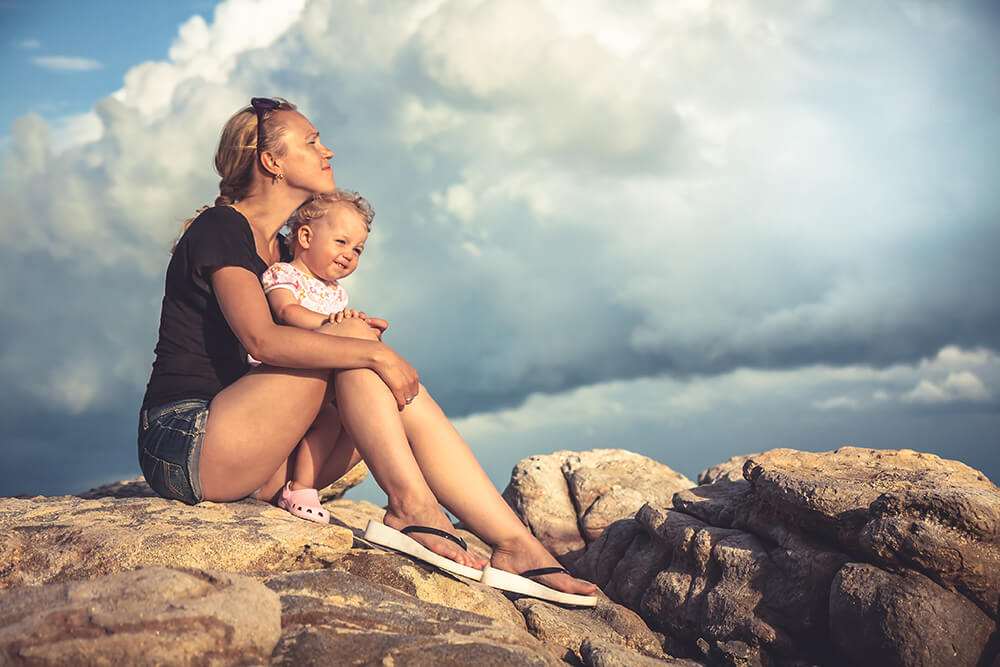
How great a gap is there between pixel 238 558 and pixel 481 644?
140 cm

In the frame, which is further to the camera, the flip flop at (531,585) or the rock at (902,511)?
the flip flop at (531,585)

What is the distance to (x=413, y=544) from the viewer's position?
4.26 m

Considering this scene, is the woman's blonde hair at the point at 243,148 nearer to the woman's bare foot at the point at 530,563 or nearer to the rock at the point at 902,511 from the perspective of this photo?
the woman's bare foot at the point at 530,563

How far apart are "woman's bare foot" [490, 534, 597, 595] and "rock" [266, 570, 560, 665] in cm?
109

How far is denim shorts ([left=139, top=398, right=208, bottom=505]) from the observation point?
4.36m

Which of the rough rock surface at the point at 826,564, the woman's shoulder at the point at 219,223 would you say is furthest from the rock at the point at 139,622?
the rough rock surface at the point at 826,564

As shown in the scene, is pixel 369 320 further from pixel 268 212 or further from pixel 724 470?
pixel 724 470

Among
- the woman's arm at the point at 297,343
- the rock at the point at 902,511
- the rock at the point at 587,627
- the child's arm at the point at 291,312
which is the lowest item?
the rock at the point at 587,627

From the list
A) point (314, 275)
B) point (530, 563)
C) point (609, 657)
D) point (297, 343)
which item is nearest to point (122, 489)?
point (314, 275)

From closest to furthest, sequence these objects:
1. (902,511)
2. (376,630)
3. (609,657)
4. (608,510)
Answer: (376,630), (609,657), (902,511), (608,510)

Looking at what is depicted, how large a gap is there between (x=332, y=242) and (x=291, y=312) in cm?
67

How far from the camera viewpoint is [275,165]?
5215 mm

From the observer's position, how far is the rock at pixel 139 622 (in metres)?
2.57

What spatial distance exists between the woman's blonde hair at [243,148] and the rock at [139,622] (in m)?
2.93
